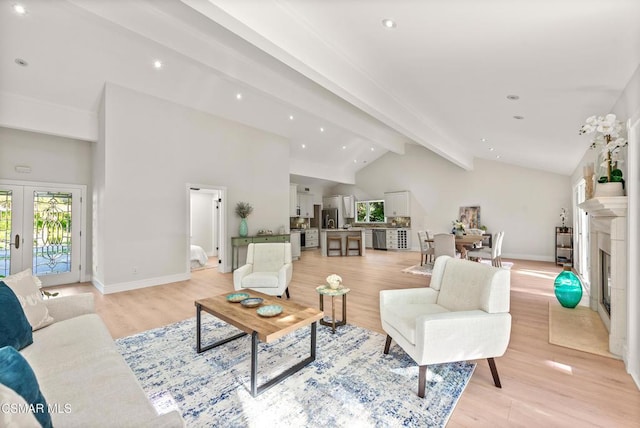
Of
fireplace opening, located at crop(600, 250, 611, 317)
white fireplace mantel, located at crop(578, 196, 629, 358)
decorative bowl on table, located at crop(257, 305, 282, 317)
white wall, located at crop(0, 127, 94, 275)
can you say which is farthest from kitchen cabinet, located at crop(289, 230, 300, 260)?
white fireplace mantel, located at crop(578, 196, 629, 358)

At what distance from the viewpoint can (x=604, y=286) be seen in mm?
3336

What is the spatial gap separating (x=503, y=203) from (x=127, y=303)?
9.47m

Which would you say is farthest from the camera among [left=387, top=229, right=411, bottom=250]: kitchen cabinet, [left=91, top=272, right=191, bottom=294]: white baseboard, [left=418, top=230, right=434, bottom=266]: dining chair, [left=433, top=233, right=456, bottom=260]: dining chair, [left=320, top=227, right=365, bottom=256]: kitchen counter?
[left=387, top=229, right=411, bottom=250]: kitchen cabinet

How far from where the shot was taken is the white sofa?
1184mm

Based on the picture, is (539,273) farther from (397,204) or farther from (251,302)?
(251,302)

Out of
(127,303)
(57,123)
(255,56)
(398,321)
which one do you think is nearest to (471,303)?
(398,321)

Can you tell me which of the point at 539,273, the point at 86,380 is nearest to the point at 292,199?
the point at 539,273

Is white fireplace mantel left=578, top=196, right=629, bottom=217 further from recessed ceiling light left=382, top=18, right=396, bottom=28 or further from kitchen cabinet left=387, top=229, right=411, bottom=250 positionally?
kitchen cabinet left=387, top=229, right=411, bottom=250

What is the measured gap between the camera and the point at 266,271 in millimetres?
4258

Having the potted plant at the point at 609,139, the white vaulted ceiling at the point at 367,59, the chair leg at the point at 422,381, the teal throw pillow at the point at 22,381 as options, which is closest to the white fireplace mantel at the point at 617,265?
the potted plant at the point at 609,139

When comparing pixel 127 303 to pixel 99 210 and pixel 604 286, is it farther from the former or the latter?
pixel 604 286

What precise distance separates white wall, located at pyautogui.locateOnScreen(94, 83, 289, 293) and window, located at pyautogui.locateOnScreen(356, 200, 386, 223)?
6092mm

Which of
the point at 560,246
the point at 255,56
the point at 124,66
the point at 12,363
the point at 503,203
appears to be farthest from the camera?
the point at 503,203

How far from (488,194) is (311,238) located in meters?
6.23
